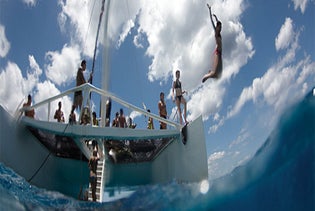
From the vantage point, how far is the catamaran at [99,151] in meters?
8.48

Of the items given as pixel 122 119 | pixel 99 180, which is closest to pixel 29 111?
pixel 122 119

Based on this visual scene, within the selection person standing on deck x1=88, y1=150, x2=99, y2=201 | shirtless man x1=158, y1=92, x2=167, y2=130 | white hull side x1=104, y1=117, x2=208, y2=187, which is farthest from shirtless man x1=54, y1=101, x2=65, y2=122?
shirtless man x1=158, y1=92, x2=167, y2=130

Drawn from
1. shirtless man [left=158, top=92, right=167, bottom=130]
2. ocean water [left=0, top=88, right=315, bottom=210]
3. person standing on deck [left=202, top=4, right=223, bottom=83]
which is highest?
shirtless man [left=158, top=92, right=167, bottom=130]

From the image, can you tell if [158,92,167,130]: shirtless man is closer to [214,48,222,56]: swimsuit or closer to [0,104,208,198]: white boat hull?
[0,104,208,198]: white boat hull

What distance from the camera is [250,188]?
1098 cm

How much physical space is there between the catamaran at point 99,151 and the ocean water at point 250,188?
48 centimetres

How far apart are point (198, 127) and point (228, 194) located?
4581mm

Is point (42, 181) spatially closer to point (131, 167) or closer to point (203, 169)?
point (131, 167)

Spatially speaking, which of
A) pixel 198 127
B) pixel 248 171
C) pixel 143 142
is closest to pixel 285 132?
pixel 248 171

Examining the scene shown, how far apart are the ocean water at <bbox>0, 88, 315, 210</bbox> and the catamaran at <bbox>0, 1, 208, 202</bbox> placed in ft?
1.56

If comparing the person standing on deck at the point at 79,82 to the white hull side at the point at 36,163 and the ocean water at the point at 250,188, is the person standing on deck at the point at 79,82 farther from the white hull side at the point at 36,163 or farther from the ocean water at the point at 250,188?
the ocean water at the point at 250,188

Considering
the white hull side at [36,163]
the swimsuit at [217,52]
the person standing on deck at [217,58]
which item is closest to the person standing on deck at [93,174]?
the white hull side at [36,163]

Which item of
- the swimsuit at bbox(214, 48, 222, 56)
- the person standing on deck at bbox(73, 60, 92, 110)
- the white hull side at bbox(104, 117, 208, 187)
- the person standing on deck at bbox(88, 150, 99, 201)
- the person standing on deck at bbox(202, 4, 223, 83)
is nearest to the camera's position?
the person standing on deck at bbox(202, 4, 223, 83)

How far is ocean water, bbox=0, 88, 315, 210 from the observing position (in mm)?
8891
